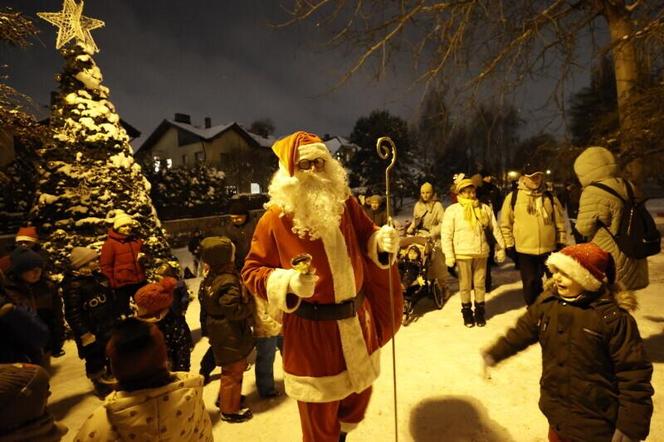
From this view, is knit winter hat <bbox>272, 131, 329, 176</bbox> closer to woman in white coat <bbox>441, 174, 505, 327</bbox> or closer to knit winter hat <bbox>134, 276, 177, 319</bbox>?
knit winter hat <bbox>134, 276, 177, 319</bbox>

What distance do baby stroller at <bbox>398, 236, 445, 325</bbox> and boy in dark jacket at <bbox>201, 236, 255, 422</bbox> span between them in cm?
289

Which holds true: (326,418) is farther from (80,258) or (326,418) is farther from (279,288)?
(80,258)

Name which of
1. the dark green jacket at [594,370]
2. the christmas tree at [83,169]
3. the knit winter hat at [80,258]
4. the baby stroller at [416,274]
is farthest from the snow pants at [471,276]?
the christmas tree at [83,169]

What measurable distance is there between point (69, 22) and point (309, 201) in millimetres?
7846

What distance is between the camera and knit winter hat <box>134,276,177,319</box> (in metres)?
3.23

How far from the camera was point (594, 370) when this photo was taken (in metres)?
2.11

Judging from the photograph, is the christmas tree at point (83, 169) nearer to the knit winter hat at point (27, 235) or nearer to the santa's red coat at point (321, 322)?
the knit winter hat at point (27, 235)

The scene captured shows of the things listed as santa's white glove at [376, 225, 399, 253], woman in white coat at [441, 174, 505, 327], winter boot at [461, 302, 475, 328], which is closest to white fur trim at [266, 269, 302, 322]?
santa's white glove at [376, 225, 399, 253]

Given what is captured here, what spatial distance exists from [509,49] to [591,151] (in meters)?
3.29

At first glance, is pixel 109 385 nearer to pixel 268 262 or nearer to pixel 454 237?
pixel 268 262

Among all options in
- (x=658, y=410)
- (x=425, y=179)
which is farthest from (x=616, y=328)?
(x=425, y=179)

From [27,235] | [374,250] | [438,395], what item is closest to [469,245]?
[438,395]

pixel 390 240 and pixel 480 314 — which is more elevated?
pixel 390 240

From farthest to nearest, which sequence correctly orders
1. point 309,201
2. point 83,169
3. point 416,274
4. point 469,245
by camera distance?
point 83,169, point 416,274, point 469,245, point 309,201
